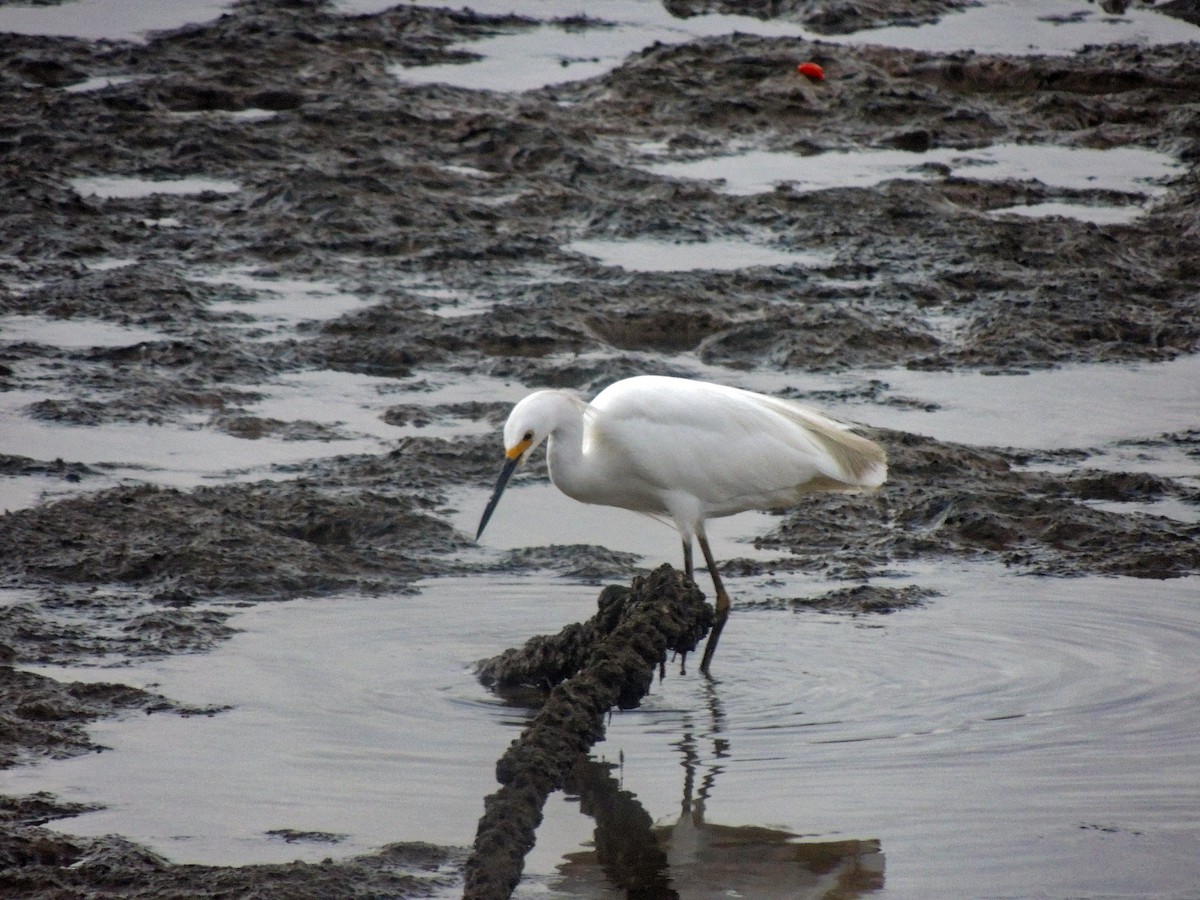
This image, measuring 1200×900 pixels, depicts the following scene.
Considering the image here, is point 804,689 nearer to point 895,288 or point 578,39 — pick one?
point 895,288

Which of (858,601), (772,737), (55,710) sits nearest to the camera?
(55,710)

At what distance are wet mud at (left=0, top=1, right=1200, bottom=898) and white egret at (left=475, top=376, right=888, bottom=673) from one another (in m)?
0.39

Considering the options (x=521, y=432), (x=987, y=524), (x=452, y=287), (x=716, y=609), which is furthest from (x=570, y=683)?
(x=452, y=287)

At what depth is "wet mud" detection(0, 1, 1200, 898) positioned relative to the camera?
237 inches

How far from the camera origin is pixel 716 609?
600 centimetres

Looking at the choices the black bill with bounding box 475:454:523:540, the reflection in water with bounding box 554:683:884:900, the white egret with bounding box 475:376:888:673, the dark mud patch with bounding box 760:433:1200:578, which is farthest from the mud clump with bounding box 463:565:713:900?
the dark mud patch with bounding box 760:433:1200:578

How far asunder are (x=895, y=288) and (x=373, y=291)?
2874 millimetres

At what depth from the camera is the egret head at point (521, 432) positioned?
563 centimetres

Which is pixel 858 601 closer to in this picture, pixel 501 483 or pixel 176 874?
pixel 501 483

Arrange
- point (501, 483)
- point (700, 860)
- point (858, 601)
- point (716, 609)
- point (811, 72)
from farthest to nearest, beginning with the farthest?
1. point (811, 72)
2. point (858, 601)
3. point (716, 609)
4. point (501, 483)
5. point (700, 860)

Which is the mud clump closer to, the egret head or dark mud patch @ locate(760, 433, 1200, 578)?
the egret head

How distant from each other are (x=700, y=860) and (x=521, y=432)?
1.85m

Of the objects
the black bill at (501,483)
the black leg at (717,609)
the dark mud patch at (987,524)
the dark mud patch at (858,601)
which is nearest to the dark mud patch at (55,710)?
the black bill at (501,483)

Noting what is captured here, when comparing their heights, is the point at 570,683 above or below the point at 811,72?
below
